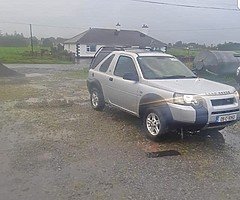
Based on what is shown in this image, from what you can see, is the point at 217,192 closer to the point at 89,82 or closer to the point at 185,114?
the point at 185,114

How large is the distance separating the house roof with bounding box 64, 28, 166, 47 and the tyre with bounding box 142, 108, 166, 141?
4302cm

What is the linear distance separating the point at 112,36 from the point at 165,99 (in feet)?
154

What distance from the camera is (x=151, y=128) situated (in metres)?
6.00

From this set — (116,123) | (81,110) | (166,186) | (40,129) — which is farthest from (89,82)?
(166,186)

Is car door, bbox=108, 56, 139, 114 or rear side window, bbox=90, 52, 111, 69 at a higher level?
rear side window, bbox=90, 52, 111, 69

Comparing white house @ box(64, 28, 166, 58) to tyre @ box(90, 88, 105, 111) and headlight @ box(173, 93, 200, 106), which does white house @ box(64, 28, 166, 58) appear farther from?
headlight @ box(173, 93, 200, 106)

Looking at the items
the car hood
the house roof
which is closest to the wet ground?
the car hood

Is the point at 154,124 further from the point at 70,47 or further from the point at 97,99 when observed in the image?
the point at 70,47

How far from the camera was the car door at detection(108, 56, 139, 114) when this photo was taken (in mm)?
6555

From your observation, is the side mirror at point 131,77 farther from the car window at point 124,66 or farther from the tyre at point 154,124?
the tyre at point 154,124

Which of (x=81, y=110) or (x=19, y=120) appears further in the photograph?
(x=81, y=110)

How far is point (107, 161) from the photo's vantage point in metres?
4.86

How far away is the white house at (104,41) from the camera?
48094mm

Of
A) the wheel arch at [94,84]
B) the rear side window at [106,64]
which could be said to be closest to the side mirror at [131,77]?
the rear side window at [106,64]
